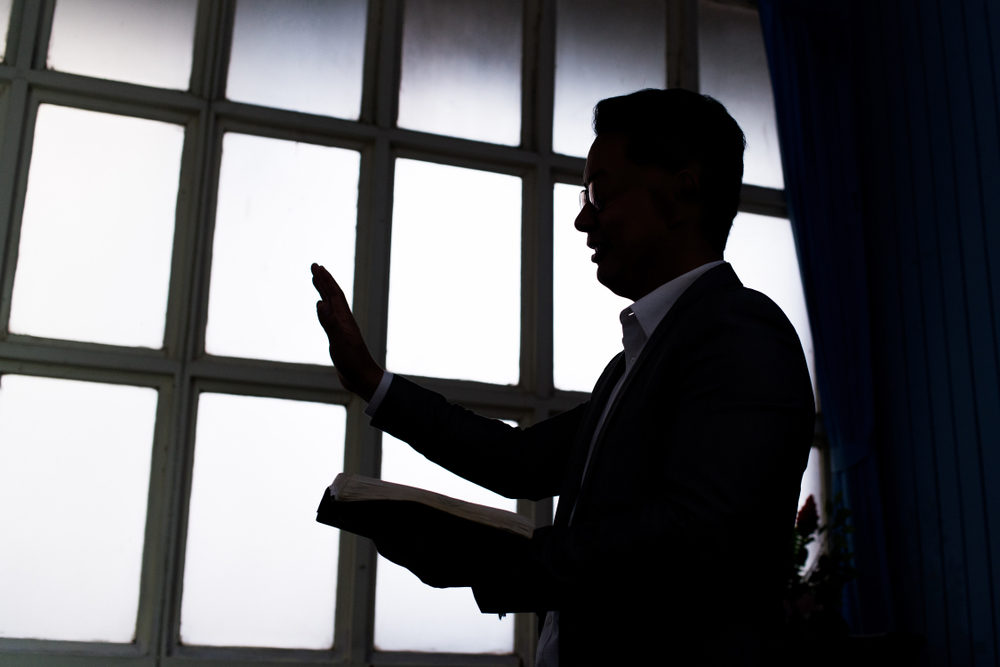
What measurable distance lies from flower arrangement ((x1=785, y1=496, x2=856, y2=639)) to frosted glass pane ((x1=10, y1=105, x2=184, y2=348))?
2045 mm

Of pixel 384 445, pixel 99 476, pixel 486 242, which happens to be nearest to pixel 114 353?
pixel 99 476

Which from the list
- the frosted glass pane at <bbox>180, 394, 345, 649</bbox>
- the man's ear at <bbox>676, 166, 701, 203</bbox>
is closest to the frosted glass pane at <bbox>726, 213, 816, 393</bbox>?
the frosted glass pane at <bbox>180, 394, 345, 649</bbox>

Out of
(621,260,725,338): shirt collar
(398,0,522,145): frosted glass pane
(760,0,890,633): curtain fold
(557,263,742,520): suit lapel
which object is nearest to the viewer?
(557,263,742,520): suit lapel

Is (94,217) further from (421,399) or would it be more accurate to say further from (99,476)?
(421,399)

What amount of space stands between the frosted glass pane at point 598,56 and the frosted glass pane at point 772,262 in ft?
2.13

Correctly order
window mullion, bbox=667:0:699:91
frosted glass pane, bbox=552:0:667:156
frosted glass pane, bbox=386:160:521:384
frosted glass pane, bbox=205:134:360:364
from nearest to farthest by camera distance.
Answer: frosted glass pane, bbox=205:134:360:364 < frosted glass pane, bbox=386:160:521:384 < frosted glass pane, bbox=552:0:667:156 < window mullion, bbox=667:0:699:91

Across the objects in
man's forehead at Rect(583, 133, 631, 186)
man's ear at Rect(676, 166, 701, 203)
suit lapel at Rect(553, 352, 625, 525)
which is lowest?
suit lapel at Rect(553, 352, 625, 525)

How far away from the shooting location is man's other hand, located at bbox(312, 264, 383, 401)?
66.7 inches

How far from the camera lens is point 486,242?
3.77 meters

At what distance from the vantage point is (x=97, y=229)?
3369 millimetres

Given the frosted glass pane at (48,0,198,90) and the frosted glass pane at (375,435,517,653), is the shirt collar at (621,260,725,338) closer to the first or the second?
the frosted glass pane at (375,435,517,653)

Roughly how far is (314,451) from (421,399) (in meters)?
1.77

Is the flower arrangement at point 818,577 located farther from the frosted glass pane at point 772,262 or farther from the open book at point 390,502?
the open book at point 390,502

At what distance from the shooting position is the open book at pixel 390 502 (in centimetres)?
114
